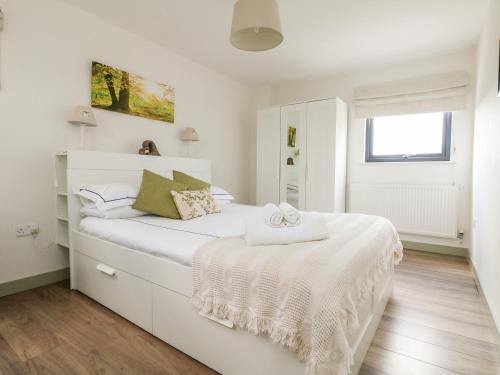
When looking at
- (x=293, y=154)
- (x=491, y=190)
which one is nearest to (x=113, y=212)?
(x=293, y=154)

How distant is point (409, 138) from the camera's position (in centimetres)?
363

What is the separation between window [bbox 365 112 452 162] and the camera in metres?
3.42

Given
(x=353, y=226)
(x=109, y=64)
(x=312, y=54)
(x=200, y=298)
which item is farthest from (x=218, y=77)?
(x=200, y=298)

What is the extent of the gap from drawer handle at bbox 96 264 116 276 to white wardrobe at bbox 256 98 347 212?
257 centimetres

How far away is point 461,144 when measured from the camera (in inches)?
129

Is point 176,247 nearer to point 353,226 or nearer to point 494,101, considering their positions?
point 353,226

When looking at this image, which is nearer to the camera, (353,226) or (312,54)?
(353,226)

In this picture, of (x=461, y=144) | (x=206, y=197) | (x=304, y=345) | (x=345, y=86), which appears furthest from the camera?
(x=345, y=86)

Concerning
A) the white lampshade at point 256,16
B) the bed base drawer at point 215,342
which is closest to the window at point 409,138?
the white lampshade at point 256,16

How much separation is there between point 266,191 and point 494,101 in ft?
9.08

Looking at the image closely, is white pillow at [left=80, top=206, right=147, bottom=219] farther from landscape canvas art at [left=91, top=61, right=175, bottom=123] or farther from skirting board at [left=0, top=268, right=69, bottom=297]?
landscape canvas art at [left=91, top=61, right=175, bottom=123]

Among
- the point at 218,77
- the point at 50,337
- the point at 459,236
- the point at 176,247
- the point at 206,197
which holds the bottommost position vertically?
the point at 50,337

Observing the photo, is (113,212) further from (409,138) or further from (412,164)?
(409,138)

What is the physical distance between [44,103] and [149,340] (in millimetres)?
2047
